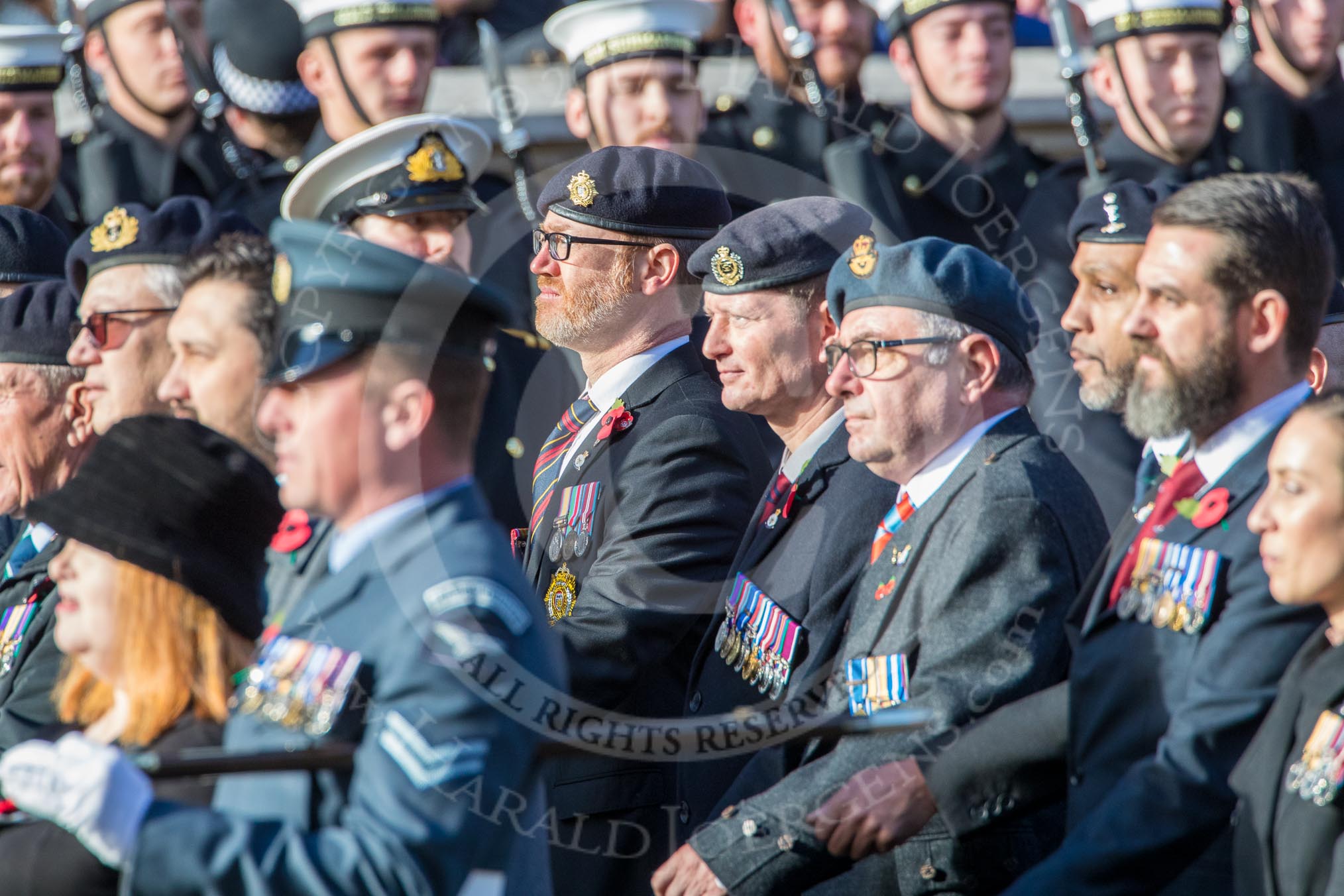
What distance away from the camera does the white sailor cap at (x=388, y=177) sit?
5688 millimetres

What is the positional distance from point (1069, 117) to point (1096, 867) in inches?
206

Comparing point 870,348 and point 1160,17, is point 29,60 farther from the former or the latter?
point 870,348

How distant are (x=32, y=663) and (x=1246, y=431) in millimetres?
2710

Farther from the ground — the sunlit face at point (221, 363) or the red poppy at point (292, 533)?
the sunlit face at point (221, 363)

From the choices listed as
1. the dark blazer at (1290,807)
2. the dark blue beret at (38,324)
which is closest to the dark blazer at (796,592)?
the dark blazer at (1290,807)

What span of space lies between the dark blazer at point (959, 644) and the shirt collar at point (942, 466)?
0.06 m

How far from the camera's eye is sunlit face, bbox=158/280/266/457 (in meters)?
4.12

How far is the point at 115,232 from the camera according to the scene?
522 centimetres

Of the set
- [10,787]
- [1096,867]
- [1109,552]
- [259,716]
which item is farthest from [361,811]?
[1109,552]

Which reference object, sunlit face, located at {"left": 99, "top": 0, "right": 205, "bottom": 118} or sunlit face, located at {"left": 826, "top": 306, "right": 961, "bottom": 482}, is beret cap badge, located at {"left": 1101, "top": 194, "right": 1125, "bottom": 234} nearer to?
sunlit face, located at {"left": 826, "top": 306, "right": 961, "bottom": 482}

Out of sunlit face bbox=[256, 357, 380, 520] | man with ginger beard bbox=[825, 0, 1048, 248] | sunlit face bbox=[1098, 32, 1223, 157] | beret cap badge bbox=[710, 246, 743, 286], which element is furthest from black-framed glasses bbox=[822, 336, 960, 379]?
sunlit face bbox=[1098, 32, 1223, 157]

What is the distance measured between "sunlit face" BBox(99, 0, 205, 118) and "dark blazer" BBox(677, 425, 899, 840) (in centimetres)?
410

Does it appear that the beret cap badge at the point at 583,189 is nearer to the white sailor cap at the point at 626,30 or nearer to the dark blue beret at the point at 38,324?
the dark blue beret at the point at 38,324

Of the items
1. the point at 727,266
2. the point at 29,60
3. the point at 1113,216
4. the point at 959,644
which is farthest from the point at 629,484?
the point at 29,60
